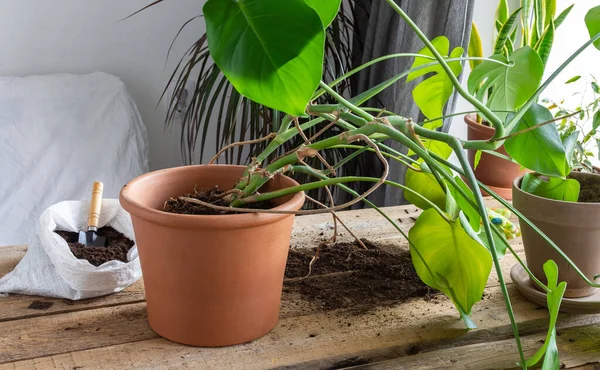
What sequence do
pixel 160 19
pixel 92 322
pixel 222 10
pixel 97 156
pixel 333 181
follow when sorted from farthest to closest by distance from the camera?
pixel 160 19
pixel 97 156
pixel 92 322
pixel 333 181
pixel 222 10

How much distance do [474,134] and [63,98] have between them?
1.38 m

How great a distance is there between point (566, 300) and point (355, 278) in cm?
30

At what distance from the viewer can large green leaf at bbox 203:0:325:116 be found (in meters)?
0.60

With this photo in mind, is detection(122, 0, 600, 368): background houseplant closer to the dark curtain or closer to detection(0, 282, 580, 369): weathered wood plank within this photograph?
detection(0, 282, 580, 369): weathered wood plank

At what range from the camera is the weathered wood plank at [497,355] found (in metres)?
0.82

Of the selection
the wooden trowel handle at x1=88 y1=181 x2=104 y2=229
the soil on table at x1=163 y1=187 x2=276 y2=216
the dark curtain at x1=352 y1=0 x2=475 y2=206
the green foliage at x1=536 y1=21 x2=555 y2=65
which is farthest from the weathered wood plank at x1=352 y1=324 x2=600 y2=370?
the dark curtain at x1=352 y1=0 x2=475 y2=206

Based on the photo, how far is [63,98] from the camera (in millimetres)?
2254

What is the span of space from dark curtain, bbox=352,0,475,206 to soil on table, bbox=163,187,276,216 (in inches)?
40.7

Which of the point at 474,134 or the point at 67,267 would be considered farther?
the point at 474,134

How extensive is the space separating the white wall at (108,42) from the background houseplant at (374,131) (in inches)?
68.7

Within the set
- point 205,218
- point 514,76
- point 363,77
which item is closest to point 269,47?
point 205,218

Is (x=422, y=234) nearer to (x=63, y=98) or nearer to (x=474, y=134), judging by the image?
(x=474, y=134)

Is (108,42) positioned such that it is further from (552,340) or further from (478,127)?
(552,340)

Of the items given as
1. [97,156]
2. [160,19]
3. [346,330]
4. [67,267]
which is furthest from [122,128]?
[346,330]
